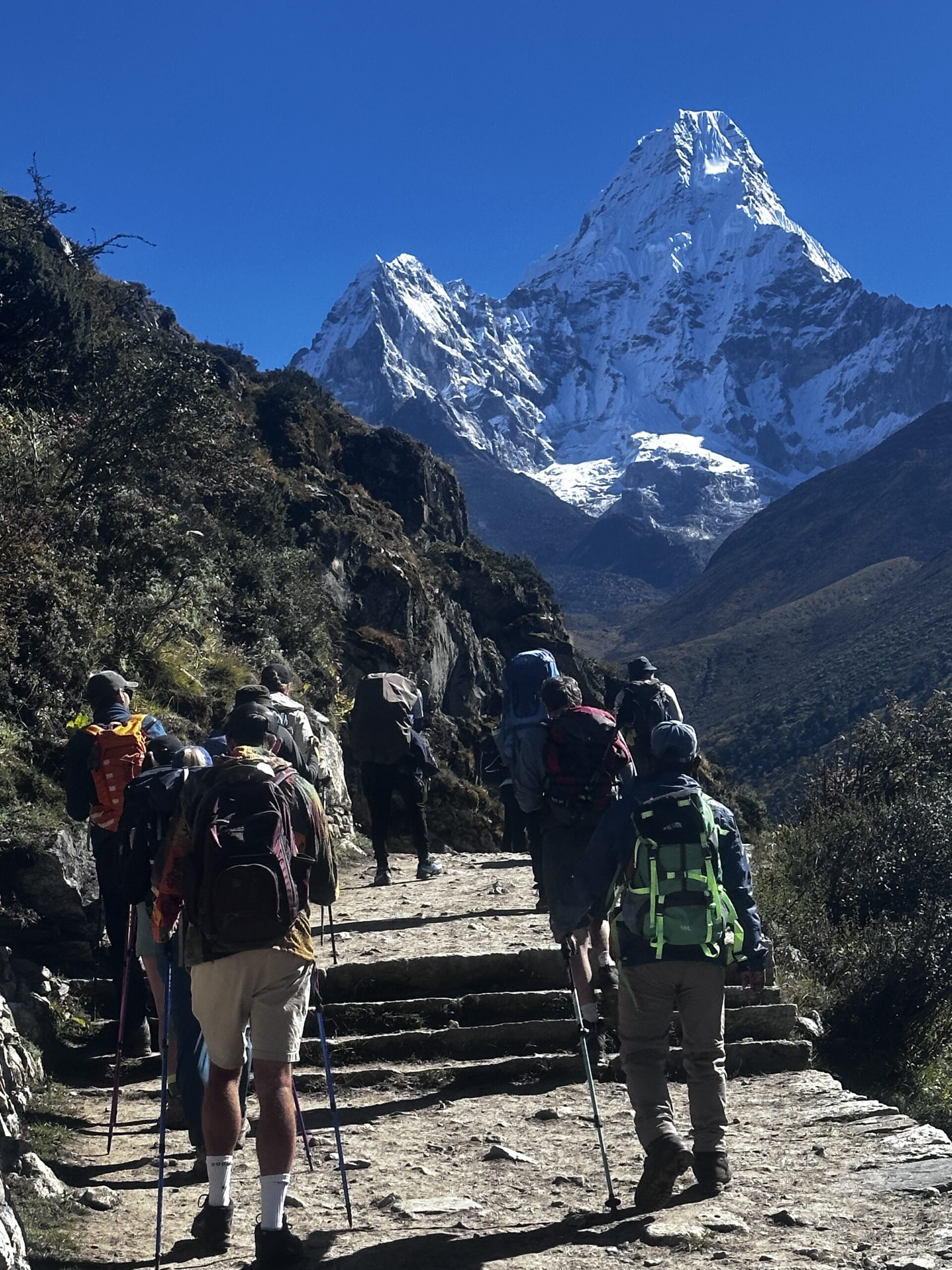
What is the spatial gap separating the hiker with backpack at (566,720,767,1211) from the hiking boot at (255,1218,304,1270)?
1.25 m

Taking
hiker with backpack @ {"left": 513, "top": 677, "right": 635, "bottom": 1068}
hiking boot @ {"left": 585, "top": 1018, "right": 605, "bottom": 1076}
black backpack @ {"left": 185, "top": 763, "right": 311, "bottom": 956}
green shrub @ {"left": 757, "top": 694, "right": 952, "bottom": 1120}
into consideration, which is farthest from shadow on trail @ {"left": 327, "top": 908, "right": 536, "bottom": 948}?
black backpack @ {"left": 185, "top": 763, "right": 311, "bottom": 956}

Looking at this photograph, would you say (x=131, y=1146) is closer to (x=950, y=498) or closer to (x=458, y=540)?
(x=458, y=540)

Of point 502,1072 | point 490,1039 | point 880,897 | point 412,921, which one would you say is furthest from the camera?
point 880,897

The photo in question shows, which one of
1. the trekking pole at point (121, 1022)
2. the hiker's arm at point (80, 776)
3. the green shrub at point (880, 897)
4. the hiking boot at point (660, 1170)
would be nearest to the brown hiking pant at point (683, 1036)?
the hiking boot at point (660, 1170)

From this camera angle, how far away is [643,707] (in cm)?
580

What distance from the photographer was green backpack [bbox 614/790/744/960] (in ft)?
14.7

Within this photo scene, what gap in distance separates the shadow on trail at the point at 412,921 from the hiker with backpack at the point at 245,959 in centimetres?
411

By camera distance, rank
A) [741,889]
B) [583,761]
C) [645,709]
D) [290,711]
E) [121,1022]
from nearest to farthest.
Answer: [741,889]
[121,1022]
[645,709]
[583,761]
[290,711]

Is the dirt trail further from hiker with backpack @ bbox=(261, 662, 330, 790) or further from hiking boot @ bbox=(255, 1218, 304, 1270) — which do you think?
hiker with backpack @ bbox=(261, 662, 330, 790)

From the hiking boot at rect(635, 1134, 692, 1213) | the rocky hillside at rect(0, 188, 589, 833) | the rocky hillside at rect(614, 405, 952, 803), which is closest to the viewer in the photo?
the hiking boot at rect(635, 1134, 692, 1213)

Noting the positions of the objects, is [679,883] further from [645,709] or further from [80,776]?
[80,776]

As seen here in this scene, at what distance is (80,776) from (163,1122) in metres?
2.44

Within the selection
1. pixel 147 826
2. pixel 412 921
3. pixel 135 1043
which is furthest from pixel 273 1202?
pixel 412 921

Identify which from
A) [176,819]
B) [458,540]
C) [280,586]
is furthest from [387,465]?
[176,819]
